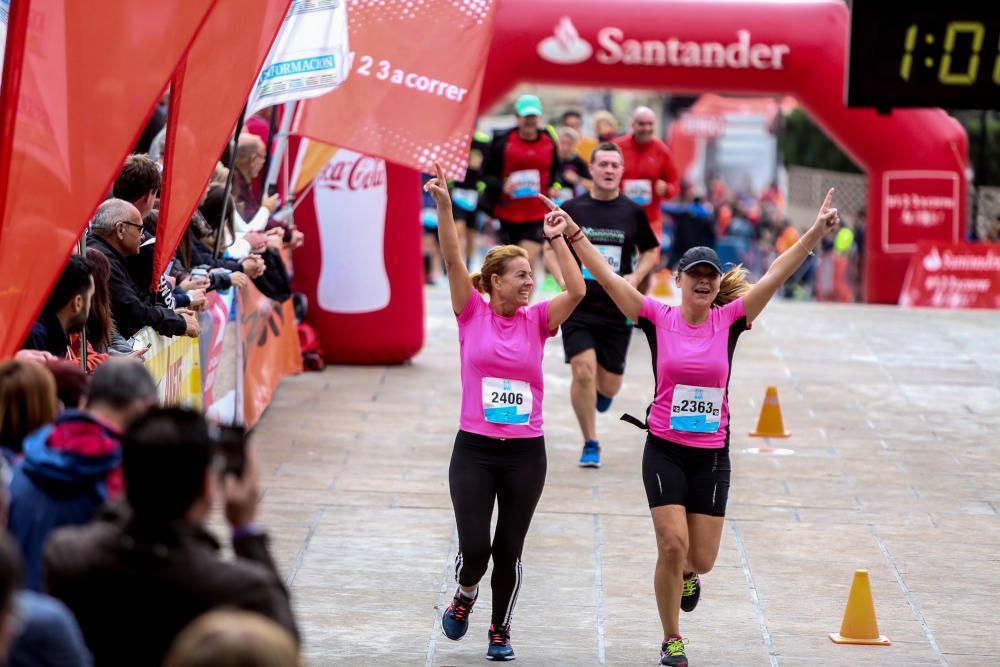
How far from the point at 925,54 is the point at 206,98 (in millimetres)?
6011

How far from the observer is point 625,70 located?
18.5 m

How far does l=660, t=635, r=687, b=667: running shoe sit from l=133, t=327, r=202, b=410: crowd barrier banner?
8.98 ft

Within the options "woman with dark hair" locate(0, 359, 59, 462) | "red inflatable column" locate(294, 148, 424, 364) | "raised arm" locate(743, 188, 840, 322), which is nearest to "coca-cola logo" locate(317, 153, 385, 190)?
"red inflatable column" locate(294, 148, 424, 364)

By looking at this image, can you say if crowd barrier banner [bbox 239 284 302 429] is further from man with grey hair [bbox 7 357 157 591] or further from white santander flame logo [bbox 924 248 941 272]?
white santander flame logo [bbox 924 248 941 272]

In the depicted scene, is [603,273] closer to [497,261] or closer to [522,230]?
[497,261]

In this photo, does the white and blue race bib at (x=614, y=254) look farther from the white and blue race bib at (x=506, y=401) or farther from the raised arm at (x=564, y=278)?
the white and blue race bib at (x=506, y=401)

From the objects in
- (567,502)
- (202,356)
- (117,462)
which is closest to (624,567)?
(567,502)

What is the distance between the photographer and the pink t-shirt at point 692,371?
20.5ft

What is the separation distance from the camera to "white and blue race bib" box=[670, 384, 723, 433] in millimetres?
6250

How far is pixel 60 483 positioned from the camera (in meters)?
3.68

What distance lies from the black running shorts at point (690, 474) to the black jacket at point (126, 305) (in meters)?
2.54

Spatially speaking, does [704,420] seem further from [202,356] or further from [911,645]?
[202,356]

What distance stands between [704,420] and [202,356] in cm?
369

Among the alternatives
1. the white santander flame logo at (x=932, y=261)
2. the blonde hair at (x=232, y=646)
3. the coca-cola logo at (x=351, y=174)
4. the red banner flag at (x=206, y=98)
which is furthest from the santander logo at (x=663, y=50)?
the blonde hair at (x=232, y=646)
